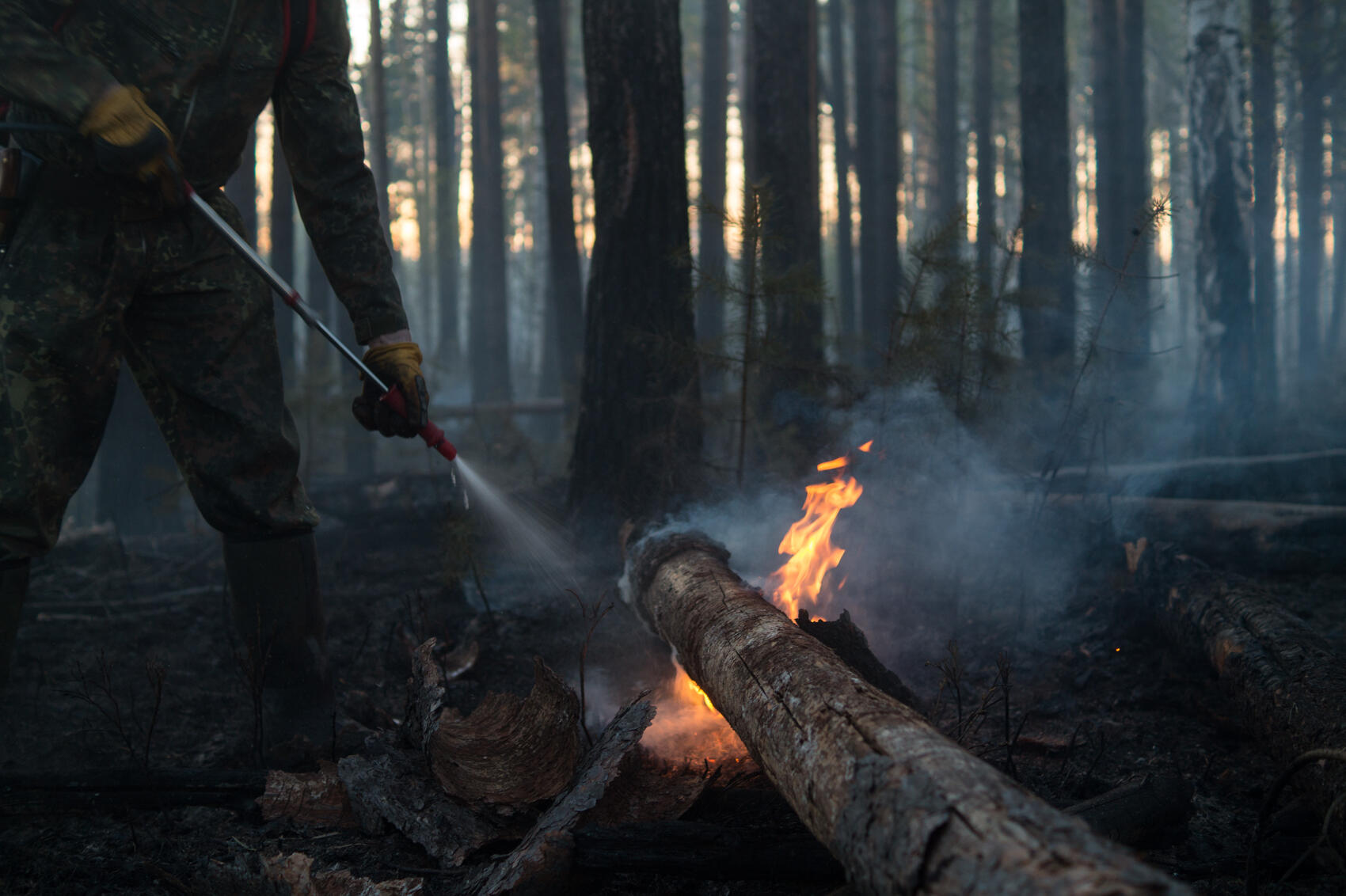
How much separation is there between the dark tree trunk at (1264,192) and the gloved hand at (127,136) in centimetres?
1008

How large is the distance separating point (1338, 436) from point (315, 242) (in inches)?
356

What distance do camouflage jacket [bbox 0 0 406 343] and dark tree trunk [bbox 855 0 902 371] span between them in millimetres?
8776

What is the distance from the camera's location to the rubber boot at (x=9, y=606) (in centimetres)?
247

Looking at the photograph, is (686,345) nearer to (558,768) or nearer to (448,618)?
(448,618)

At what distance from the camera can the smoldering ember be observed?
2023 millimetres

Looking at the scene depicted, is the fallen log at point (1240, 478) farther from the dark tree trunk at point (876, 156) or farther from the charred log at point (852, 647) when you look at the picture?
the dark tree trunk at point (876, 156)

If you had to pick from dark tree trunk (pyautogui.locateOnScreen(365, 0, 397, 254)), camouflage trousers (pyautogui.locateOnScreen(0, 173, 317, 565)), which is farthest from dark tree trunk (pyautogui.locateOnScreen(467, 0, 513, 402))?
camouflage trousers (pyautogui.locateOnScreen(0, 173, 317, 565))

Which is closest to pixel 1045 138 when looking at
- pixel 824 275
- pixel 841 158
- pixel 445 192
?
pixel 824 275

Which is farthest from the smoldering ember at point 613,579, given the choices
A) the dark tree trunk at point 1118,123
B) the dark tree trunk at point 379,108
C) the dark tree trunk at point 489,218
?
the dark tree trunk at point 379,108

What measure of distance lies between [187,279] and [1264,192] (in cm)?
1577

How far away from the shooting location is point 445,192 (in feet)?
70.0

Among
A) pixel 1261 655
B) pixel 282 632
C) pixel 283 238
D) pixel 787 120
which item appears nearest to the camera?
pixel 1261 655

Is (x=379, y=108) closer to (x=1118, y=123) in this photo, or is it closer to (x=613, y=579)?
(x=1118, y=123)

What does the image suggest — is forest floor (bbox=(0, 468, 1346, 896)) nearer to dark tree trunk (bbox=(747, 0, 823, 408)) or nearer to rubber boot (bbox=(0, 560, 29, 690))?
rubber boot (bbox=(0, 560, 29, 690))
